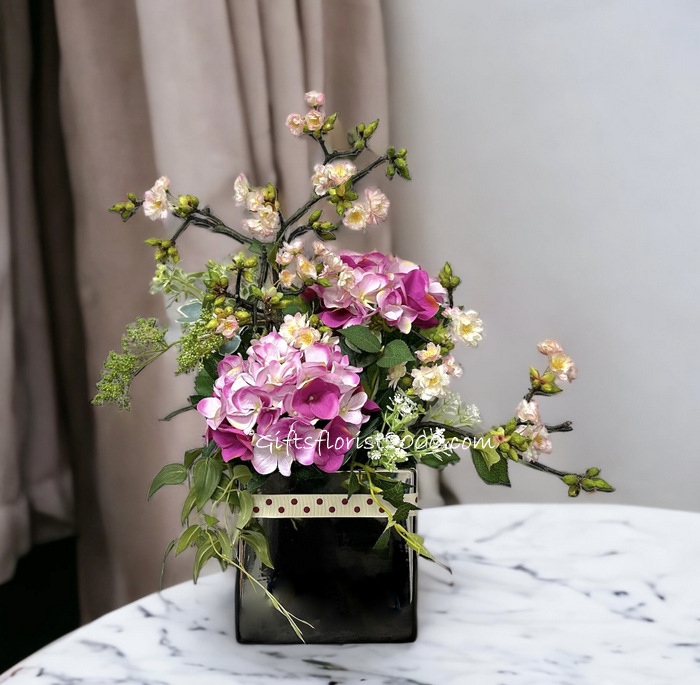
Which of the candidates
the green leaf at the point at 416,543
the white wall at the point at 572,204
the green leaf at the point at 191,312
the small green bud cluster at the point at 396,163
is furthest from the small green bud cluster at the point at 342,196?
the white wall at the point at 572,204

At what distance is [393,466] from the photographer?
0.62 meters

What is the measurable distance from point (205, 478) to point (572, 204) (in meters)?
0.91

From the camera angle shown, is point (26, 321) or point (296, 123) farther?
point (26, 321)

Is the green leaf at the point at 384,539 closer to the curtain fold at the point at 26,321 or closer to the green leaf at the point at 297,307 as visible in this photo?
the green leaf at the point at 297,307

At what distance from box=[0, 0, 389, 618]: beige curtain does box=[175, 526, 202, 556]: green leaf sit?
21.1 inches

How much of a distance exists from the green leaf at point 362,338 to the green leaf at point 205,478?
0.50ft

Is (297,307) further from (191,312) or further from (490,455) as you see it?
(490,455)

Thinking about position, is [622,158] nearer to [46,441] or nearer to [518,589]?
[518,589]

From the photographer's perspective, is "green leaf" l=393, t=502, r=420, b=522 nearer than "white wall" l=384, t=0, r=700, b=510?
Yes

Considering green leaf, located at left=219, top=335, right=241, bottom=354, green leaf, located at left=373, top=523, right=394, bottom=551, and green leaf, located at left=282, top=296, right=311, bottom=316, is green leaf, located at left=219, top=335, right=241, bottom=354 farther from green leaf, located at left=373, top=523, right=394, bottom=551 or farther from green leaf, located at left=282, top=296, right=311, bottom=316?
green leaf, located at left=373, top=523, right=394, bottom=551

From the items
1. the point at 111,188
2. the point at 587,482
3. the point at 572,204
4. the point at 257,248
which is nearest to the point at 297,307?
the point at 257,248

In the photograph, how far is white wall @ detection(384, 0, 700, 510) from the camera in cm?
123

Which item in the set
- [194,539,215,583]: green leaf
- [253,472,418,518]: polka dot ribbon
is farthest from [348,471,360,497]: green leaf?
[194,539,215,583]: green leaf

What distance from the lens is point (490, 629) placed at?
724mm
